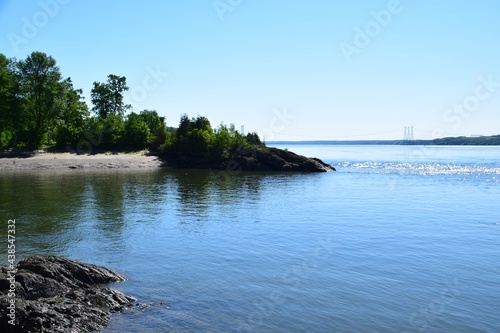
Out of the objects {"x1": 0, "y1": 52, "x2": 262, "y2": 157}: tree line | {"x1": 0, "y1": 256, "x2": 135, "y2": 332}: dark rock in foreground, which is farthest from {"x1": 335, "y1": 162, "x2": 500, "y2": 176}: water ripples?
{"x1": 0, "y1": 256, "x2": 135, "y2": 332}: dark rock in foreground

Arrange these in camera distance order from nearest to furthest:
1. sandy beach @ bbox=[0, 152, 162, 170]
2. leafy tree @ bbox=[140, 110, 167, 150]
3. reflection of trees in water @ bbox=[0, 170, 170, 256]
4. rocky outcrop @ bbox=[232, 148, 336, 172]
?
reflection of trees in water @ bbox=[0, 170, 170, 256] < sandy beach @ bbox=[0, 152, 162, 170] < rocky outcrop @ bbox=[232, 148, 336, 172] < leafy tree @ bbox=[140, 110, 167, 150]

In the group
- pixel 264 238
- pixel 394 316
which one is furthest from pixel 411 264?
pixel 264 238

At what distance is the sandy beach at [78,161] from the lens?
72.4 m

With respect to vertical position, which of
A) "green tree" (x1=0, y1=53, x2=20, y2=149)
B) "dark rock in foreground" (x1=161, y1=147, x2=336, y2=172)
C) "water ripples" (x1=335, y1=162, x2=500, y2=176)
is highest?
"green tree" (x1=0, y1=53, x2=20, y2=149)

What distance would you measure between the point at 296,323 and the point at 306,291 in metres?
2.77

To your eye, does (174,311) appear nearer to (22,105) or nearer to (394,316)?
(394,316)

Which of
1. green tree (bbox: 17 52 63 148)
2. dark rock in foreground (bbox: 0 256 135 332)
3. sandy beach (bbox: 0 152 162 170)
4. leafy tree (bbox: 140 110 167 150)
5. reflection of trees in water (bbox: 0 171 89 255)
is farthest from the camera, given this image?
leafy tree (bbox: 140 110 167 150)

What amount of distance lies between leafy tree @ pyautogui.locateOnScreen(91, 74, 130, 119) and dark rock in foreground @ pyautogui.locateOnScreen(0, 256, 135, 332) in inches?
4071

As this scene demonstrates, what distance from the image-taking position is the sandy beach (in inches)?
2849

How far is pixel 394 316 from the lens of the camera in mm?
13609

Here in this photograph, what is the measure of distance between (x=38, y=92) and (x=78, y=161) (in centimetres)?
1605

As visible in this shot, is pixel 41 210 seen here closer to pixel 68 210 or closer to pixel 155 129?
pixel 68 210

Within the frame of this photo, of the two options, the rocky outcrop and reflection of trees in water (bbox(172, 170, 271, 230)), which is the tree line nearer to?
the rocky outcrop

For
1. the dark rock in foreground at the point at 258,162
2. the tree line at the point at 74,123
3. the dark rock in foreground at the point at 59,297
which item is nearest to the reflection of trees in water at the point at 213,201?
the dark rock in foreground at the point at 59,297
